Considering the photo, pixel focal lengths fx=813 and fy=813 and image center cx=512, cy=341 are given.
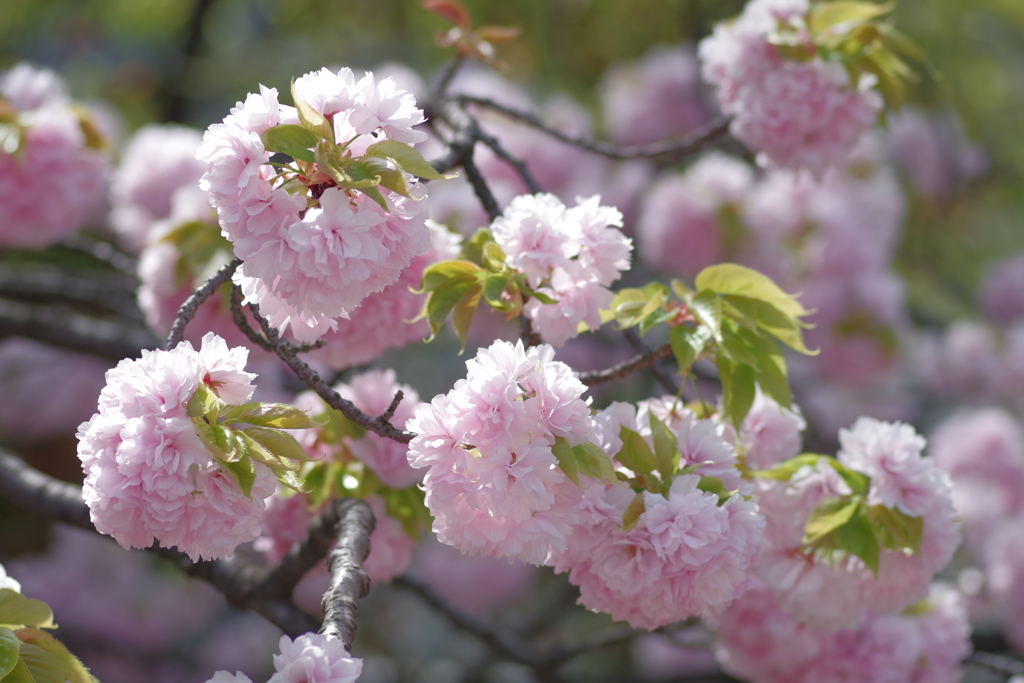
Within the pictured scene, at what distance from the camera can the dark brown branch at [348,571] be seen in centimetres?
116

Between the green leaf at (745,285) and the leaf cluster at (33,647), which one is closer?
the leaf cluster at (33,647)

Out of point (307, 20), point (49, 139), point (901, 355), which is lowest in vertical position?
point (901, 355)

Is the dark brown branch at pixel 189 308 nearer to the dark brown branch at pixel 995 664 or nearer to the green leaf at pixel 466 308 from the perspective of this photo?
the green leaf at pixel 466 308

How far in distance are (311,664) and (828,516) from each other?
98 cm

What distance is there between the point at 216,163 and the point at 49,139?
1.75 metres

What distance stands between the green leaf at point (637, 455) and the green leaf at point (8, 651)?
0.89m

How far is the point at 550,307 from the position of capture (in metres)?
1.33

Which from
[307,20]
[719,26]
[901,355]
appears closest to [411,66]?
[307,20]

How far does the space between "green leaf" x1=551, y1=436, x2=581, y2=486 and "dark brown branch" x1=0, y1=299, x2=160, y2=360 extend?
1766 mm

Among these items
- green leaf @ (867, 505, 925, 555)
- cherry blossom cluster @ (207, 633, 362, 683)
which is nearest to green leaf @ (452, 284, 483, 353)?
cherry blossom cluster @ (207, 633, 362, 683)

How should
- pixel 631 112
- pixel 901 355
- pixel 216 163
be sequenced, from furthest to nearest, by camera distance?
pixel 631 112 < pixel 901 355 < pixel 216 163

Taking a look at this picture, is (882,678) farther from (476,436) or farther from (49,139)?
(49,139)

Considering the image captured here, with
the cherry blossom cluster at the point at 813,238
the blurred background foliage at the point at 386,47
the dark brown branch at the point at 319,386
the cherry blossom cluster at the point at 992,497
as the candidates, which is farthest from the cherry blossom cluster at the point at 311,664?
the blurred background foliage at the point at 386,47

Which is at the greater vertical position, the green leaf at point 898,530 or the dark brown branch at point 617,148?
the dark brown branch at point 617,148
